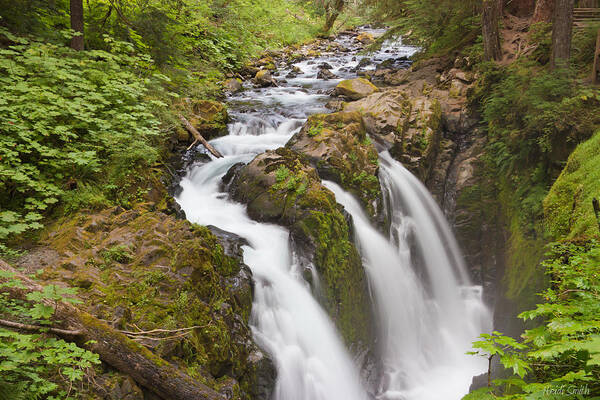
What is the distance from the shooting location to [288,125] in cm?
964

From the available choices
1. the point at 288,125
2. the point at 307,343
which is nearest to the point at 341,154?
the point at 288,125

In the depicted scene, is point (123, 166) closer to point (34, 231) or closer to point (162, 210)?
point (162, 210)

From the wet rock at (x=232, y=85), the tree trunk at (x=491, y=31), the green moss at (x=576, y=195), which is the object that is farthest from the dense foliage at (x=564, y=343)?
the wet rock at (x=232, y=85)

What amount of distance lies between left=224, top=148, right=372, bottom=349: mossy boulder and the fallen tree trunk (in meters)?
2.89

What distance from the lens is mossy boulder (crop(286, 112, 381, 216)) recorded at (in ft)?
24.3

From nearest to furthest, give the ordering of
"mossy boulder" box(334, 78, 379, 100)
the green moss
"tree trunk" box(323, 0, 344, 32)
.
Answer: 1. the green moss
2. "mossy boulder" box(334, 78, 379, 100)
3. "tree trunk" box(323, 0, 344, 32)

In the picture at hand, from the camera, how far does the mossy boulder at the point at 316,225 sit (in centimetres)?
558

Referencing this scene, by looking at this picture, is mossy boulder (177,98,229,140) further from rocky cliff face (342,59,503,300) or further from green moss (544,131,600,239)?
green moss (544,131,600,239)

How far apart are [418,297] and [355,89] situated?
741cm

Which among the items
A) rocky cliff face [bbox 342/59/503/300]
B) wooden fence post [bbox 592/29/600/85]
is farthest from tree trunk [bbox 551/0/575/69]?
rocky cliff face [bbox 342/59/503/300]

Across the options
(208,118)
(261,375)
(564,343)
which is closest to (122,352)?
(261,375)

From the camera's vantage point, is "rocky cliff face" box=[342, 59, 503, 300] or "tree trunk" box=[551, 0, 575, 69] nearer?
"tree trunk" box=[551, 0, 575, 69]

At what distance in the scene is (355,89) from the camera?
1183 cm

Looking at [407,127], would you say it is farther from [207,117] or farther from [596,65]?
[207,117]
